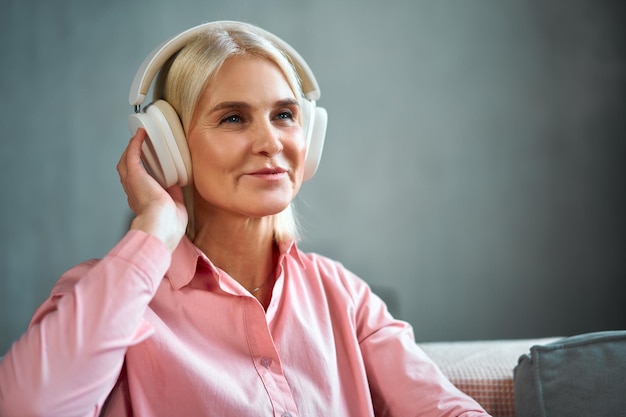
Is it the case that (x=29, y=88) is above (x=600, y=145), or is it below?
above

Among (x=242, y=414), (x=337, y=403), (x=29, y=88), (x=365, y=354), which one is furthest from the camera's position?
(x=29, y=88)

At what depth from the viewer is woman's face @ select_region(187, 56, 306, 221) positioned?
122 cm

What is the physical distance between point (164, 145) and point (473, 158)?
1.74 meters

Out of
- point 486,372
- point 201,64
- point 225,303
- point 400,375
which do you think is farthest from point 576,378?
point 201,64

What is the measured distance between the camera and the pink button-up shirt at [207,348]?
3.10 ft

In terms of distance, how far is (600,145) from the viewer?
2646mm

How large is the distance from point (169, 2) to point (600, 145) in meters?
1.84

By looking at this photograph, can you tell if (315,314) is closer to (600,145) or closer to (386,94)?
(386,94)

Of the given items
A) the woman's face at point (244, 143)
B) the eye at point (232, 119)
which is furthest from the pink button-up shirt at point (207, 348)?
the eye at point (232, 119)

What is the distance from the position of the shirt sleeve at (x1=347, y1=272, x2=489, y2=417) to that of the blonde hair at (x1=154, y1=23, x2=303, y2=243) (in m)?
0.42

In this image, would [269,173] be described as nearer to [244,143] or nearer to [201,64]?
[244,143]

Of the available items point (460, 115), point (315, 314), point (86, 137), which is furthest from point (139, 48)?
point (315, 314)

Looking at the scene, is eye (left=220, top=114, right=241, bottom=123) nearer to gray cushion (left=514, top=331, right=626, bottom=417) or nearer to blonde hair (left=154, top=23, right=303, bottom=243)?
blonde hair (left=154, top=23, right=303, bottom=243)

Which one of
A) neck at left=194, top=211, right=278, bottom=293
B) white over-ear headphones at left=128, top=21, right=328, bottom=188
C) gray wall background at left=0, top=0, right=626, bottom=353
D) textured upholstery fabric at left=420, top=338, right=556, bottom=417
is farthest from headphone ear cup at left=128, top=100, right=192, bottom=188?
gray wall background at left=0, top=0, right=626, bottom=353
